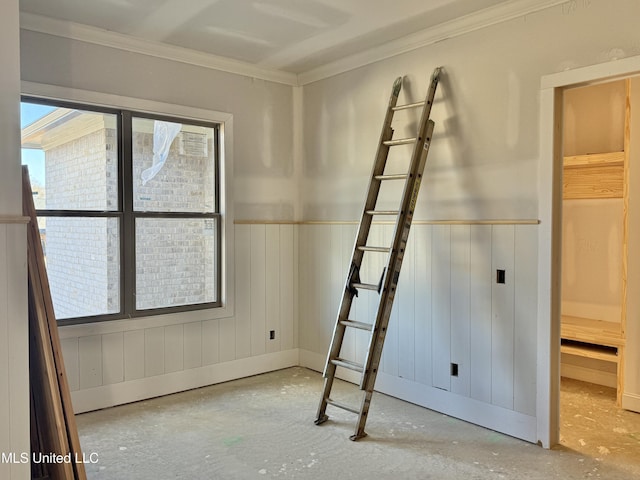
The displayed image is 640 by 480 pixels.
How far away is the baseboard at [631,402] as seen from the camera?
3499 mm

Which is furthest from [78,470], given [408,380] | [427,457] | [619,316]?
[619,316]

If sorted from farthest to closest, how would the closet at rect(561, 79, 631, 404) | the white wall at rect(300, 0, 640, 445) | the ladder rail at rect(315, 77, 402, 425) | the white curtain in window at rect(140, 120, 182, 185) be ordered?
the closet at rect(561, 79, 631, 404) < the white curtain in window at rect(140, 120, 182, 185) < the ladder rail at rect(315, 77, 402, 425) < the white wall at rect(300, 0, 640, 445)

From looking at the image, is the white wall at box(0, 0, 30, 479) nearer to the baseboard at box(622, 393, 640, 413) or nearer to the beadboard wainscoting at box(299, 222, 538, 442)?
the beadboard wainscoting at box(299, 222, 538, 442)

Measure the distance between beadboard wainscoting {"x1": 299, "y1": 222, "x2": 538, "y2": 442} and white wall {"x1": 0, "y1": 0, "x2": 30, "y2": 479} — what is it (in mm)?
2482

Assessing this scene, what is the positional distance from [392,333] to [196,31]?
8.75 ft

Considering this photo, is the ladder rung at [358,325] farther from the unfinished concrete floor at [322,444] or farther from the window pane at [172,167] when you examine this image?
the window pane at [172,167]

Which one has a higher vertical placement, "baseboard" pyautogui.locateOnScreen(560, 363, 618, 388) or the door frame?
the door frame

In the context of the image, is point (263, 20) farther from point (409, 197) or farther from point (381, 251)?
point (381, 251)

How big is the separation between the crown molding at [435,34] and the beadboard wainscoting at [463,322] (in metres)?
1.30

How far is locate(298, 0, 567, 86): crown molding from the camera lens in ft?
9.93

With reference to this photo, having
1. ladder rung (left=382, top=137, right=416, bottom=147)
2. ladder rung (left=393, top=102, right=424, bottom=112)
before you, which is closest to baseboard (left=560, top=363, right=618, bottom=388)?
ladder rung (left=382, top=137, right=416, bottom=147)

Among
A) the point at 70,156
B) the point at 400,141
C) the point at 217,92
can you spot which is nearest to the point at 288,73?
the point at 217,92

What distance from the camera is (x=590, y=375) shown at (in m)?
4.19

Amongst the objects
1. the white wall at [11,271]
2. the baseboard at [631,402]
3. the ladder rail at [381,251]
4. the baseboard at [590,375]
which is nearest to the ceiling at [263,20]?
the ladder rail at [381,251]
